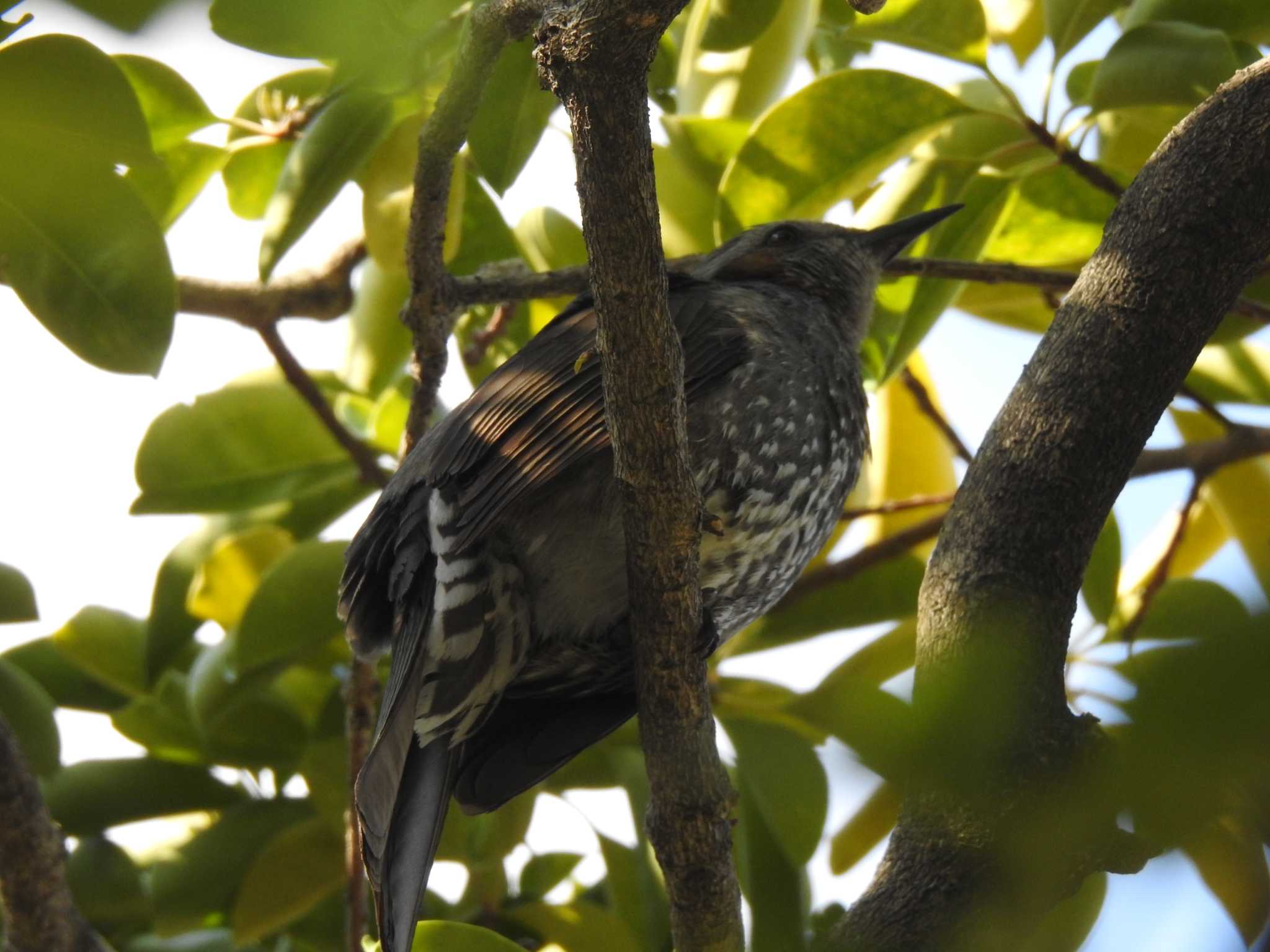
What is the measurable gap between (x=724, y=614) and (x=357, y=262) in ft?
5.07

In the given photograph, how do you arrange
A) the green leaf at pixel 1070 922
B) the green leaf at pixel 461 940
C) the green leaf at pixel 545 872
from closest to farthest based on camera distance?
the green leaf at pixel 1070 922 → the green leaf at pixel 461 940 → the green leaf at pixel 545 872


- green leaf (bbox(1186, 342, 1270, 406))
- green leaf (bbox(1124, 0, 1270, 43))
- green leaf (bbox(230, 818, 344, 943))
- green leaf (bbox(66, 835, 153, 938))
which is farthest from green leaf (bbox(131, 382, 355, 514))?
green leaf (bbox(1186, 342, 1270, 406))

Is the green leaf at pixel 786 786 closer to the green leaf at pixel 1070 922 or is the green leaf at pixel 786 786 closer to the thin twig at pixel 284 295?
the green leaf at pixel 1070 922

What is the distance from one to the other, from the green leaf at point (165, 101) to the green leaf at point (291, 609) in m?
0.95

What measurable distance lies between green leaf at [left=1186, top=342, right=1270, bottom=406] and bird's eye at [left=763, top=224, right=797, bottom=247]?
3.50ft

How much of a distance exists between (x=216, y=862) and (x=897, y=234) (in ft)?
7.30

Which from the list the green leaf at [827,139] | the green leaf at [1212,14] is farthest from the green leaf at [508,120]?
the green leaf at [1212,14]

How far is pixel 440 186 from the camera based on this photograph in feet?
7.43

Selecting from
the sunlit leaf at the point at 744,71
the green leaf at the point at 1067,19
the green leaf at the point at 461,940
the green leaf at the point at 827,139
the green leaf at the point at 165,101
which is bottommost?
the green leaf at the point at 461,940

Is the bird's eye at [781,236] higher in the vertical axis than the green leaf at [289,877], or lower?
higher

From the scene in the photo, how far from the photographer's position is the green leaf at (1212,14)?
2486 millimetres

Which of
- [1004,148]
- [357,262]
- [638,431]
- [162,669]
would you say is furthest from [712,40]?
[162,669]

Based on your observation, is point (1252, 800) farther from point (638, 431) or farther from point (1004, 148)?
point (1004, 148)

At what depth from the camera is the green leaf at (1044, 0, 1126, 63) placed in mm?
2646
